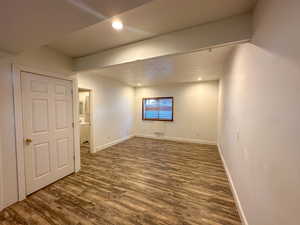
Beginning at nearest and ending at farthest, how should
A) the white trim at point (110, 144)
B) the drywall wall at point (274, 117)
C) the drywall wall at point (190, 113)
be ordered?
the drywall wall at point (274, 117)
the white trim at point (110, 144)
the drywall wall at point (190, 113)

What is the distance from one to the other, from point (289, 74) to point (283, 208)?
0.85 metres

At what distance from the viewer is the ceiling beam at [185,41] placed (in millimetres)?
1458

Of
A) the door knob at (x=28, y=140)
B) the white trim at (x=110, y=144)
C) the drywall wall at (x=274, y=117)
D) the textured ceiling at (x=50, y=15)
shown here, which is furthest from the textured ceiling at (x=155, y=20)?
the white trim at (x=110, y=144)

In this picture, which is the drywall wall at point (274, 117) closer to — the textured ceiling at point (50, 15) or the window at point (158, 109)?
the textured ceiling at point (50, 15)

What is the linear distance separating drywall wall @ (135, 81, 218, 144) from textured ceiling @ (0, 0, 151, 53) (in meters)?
4.56

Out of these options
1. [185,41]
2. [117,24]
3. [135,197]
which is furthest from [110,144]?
[185,41]

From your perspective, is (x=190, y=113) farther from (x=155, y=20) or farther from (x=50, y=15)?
(x=50, y=15)

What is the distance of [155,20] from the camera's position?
1.54 metres

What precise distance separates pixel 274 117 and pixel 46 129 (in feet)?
10.2

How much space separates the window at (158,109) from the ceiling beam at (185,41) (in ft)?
12.1

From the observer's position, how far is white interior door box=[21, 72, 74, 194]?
6.80 ft

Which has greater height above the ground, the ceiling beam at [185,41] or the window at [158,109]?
the ceiling beam at [185,41]

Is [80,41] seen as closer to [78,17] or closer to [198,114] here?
[78,17]

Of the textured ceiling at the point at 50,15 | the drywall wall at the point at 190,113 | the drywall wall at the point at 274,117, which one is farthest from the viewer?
the drywall wall at the point at 190,113
